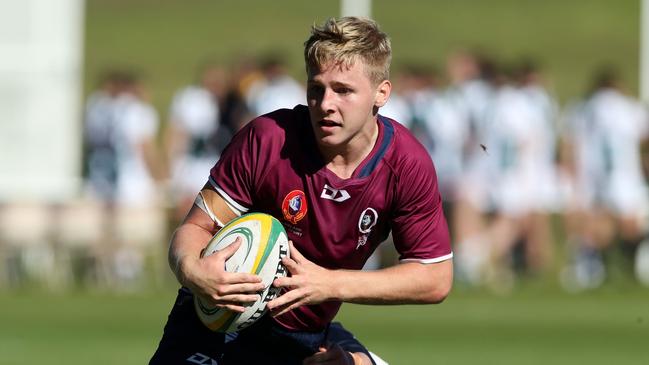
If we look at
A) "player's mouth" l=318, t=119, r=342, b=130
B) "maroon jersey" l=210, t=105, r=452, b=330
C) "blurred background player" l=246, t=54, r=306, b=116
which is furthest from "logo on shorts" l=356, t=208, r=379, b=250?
"blurred background player" l=246, t=54, r=306, b=116

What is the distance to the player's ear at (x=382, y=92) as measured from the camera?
6.65 metres

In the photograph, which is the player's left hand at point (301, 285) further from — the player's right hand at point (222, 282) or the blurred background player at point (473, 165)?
the blurred background player at point (473, 165)

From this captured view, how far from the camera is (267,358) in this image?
705cm

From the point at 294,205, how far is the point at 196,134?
13.0 meters

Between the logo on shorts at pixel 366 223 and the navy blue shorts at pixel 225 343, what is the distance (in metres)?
0.60

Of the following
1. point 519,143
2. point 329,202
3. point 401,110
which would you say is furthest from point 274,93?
point 329,202

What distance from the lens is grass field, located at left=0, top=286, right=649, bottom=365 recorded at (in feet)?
42.7

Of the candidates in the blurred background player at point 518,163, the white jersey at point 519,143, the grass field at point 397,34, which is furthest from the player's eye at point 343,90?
the grass field at point 397,34

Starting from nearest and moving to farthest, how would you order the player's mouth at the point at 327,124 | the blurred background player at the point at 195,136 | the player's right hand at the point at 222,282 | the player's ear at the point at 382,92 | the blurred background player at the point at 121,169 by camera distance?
the player's right hand at the point at 222,282 < the player's mouth at the point at 327,124 < the player's ear at the point at 382,92 < the blurred background player at the point at 195,136 < the blurred background player at the point at 121,169

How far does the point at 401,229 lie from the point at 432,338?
25.2ft

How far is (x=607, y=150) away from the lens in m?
19.4

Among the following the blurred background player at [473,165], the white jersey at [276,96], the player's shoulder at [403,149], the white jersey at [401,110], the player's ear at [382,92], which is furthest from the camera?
the blurred background player at [473,165]

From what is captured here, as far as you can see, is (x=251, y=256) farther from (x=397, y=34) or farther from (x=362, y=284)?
(x=397, y=34)

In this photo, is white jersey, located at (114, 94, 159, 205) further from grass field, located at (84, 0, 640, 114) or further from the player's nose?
grass field, located at (84, 0, 640, 114)
